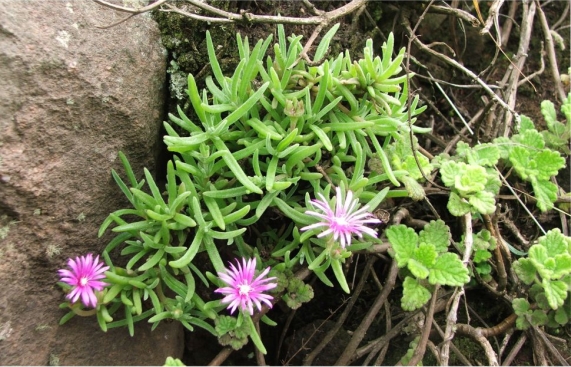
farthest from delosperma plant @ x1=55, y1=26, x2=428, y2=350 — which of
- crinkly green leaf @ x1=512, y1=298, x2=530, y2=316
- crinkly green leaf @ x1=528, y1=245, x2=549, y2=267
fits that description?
crinkly green leaf @ x1=512, y1=298, x2=530, y2=316

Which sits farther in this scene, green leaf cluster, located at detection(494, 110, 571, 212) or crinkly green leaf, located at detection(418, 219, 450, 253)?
green leaf cluster, located at detection(494, 110, 571, 212)

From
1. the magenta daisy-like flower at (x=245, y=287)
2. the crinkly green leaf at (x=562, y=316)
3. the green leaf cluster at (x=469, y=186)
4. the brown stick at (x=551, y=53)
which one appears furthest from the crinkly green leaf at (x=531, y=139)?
the magenta daisy-like flower at (x=245, y=287)

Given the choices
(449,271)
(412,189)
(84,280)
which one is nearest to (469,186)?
(412,189)

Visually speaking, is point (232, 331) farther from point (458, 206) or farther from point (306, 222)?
point (458, 206)

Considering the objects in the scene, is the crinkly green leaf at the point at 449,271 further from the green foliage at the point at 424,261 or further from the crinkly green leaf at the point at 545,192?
the crinkly green leaf at the point at 545,192

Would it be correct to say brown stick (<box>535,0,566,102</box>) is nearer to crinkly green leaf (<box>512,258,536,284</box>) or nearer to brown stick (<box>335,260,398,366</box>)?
crinkly green leaf (<box>512,258,536,284</box>)

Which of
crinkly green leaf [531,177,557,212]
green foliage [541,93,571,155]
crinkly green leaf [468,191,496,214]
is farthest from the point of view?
green foliage [541,93,571,155]
